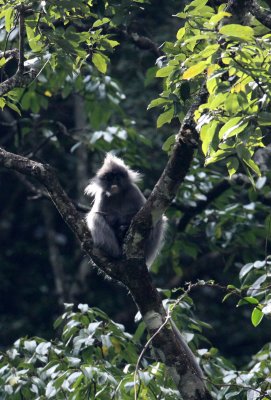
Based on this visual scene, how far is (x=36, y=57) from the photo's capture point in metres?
4.83

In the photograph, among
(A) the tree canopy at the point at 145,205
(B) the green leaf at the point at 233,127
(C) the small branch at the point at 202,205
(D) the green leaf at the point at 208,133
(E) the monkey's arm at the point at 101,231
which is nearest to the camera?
(B) the green leaf at the point at 233,127

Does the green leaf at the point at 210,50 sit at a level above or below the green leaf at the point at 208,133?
above

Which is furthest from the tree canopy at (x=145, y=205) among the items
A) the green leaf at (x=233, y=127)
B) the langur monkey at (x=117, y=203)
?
the langur monkey at (x=117, y=203)

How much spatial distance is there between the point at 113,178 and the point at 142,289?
2.31 m

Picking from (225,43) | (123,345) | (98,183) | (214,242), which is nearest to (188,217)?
(214,242)

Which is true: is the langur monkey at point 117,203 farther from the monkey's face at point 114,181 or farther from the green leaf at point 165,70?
the green leaf at point 165,70

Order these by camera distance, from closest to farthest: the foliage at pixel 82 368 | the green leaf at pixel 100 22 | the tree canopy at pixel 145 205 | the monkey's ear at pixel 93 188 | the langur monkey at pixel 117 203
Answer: the tree canopy at pixel 145 205 → the foliage at pixel 82 368 → the green leaf at pixel 100 22 → the langur monkey at pixel 117 203 → the monkey's ear at pixel 93 188

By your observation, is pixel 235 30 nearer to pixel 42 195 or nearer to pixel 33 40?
→ pixel 33 40

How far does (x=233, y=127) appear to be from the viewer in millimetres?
3336

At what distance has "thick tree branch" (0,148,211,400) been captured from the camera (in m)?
4.30

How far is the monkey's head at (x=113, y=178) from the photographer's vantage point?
6.58 m

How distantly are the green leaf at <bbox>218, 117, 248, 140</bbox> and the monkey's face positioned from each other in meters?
3.18

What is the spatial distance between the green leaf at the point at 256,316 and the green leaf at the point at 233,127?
935 millimetres

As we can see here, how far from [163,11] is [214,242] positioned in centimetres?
280
